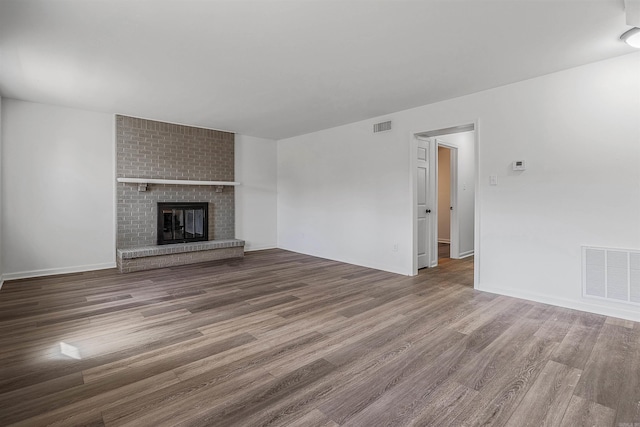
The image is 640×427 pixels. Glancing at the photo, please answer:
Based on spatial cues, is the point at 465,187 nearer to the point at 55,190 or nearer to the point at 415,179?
the point at 415,179

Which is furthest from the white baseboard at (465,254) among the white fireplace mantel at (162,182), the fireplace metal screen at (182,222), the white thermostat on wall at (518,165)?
the fireplace metal screen at (182,222)

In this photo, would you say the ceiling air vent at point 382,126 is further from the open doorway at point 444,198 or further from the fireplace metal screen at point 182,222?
the open doorway at point 444,198

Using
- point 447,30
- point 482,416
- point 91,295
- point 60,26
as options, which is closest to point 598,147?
point 447,30

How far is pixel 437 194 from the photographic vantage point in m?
5.57

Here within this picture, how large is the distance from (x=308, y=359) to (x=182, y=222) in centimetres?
450

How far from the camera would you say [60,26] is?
245 centimetres

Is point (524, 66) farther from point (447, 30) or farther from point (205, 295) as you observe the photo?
point (205, 295)

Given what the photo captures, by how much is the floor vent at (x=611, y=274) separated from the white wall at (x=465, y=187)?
9.56ft

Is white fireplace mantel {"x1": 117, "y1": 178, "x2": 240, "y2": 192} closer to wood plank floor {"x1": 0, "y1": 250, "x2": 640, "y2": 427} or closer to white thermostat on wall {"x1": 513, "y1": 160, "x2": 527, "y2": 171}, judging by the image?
wood plank floor {"x1": 0, "y1": 250, "x2": 640, "y2": 427}

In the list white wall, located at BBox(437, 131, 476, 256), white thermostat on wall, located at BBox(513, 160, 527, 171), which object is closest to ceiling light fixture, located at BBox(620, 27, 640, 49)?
white thermostat on wall, located at BBox(513, 160, 527, 171)

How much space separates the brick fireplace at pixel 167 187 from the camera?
515 centimetres

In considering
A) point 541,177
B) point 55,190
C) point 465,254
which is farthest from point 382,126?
point 55,190

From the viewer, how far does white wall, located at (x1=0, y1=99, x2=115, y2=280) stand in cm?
437

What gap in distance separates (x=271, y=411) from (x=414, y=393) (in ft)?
2.75
